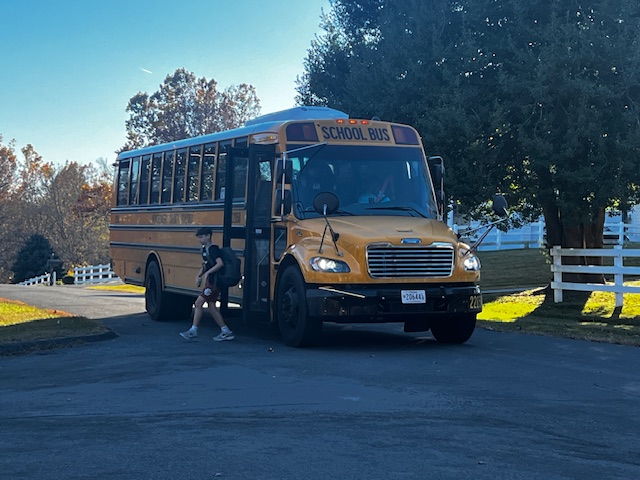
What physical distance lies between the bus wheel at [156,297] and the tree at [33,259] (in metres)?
51.9

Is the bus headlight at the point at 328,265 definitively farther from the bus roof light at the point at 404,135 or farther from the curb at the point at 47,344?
the curb at the point at 47,344

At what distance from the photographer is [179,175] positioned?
59.3ft

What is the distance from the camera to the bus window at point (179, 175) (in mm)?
17812

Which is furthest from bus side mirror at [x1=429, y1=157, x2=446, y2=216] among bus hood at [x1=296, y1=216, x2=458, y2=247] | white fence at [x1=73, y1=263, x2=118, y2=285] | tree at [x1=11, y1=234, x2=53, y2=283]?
tree at [x1=11, y1=234, x2=53, y2=283]

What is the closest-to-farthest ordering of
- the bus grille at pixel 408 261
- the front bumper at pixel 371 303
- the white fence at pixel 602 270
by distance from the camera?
the front bumper at pixel 371 303, the bus grille at pixel 408 261, the white fence at pixel 602 270

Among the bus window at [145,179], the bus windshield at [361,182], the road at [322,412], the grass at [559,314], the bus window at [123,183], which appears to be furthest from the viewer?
the bus window at [123,183]

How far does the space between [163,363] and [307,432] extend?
185 inches

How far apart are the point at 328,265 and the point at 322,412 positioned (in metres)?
4.57

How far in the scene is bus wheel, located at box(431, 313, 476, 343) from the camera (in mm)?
13828

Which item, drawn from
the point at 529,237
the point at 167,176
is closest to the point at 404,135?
the point at 167,176

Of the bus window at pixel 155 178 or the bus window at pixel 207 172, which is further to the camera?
the bus window at pixel 155 178

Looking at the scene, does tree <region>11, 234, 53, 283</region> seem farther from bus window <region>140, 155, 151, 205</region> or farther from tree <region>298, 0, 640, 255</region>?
bus window <region>140, 155, 151, 205</region>

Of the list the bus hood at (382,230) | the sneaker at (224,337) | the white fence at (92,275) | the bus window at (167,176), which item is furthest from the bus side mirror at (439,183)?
the white fence at (92,275)

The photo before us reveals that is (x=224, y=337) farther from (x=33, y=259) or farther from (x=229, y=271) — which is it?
(x=33, y=259)
